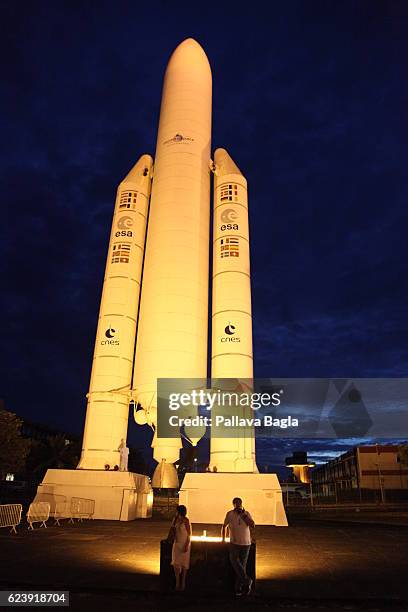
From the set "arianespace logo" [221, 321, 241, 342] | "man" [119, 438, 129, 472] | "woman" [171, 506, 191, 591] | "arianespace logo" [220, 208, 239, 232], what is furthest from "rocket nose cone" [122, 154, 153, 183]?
"woman" [171, 506, 191, 591]

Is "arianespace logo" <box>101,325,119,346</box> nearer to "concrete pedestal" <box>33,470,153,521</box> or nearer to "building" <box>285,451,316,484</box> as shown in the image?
"concrete pedestal" <box>33,470,153,521</box>

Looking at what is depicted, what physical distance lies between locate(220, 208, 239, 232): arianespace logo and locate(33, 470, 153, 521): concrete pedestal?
12385mm

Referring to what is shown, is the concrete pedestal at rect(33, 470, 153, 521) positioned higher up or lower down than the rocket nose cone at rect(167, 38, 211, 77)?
lower down

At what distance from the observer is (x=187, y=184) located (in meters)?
23.9

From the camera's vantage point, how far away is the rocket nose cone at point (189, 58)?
27.3 metres

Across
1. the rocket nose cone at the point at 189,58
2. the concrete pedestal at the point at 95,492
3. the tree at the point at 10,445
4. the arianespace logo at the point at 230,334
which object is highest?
the rocket nose cone at the point at 189,58

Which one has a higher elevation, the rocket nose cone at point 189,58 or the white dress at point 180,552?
the rocket nose cone at point 189,58

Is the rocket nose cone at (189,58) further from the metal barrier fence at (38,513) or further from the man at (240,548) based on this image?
the man at (240,548)

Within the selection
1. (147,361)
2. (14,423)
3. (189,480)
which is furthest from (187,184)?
(14,423)

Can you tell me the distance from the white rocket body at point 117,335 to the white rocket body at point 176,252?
35.2 inches

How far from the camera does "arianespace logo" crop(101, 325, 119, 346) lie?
2209cm

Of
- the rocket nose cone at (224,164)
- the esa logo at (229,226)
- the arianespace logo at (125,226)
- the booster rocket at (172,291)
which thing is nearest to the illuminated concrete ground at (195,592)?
the booster rocket at (172,291)

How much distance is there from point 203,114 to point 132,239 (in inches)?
330

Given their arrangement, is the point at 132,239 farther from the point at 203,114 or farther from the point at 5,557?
the point at 5,557
